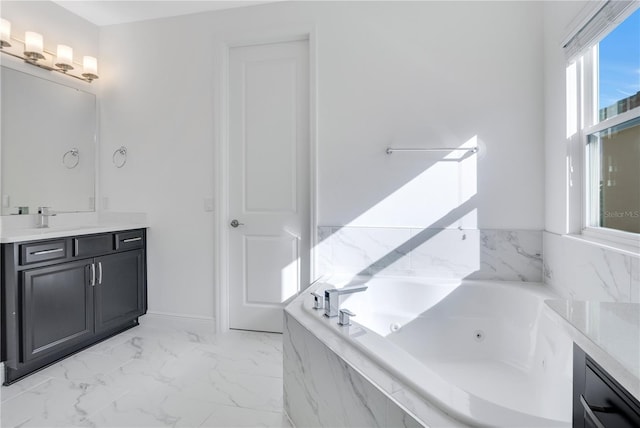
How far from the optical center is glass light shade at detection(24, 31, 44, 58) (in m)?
2.42

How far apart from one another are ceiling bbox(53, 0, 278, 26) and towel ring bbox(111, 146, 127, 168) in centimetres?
108

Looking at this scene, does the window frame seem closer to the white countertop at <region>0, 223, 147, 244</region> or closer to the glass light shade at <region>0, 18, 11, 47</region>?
the white countertop at <region>0, 223, 147, 244</region>

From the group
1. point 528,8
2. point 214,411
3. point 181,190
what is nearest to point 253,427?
point 214,411

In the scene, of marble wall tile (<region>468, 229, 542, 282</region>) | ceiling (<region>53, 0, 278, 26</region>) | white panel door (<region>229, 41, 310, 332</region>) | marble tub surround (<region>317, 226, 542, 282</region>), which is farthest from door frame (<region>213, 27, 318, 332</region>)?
marble wall tile (<region>468, 229, 542, 282</region>)

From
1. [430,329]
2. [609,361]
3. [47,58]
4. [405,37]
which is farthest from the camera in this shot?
[47,58]

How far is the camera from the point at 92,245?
Answer: 7.95ft

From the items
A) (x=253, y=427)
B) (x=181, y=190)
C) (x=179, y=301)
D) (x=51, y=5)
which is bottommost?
(x=253, y=427)

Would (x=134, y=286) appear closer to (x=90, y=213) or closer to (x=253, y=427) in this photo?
(x=90, y=213)

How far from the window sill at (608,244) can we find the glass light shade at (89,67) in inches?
143

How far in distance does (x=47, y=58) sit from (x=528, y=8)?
11.2ft

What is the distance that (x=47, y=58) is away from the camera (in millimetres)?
2607

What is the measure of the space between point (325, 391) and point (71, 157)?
9.19 feet

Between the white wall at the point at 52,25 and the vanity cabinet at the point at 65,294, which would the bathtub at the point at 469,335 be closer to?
the vanity cabinet at the point at 65,294

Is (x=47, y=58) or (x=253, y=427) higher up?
(x=47, y=58)
